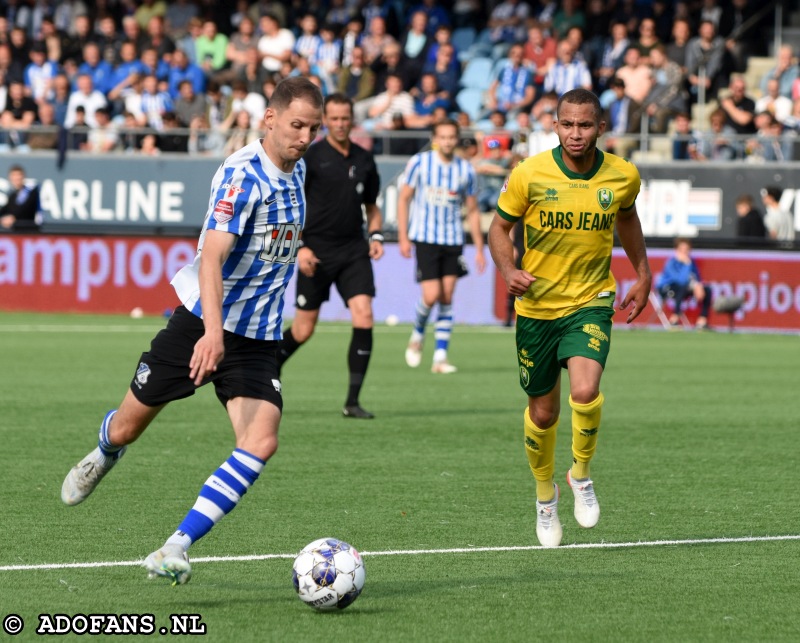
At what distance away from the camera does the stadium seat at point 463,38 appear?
89.7 feet

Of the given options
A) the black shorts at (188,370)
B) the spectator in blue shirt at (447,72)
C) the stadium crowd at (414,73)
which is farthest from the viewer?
the spectator in blue shirt at (447,72)

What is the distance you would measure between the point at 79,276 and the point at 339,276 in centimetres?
1304

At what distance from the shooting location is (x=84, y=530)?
711 centimetres

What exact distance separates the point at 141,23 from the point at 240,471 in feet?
79.5

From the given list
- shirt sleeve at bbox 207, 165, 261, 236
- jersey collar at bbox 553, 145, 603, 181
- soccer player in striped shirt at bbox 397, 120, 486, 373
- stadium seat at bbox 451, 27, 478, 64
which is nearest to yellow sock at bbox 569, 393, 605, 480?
jersey collar at bbox 553, 145, 603, 181

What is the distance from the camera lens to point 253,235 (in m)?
5.95

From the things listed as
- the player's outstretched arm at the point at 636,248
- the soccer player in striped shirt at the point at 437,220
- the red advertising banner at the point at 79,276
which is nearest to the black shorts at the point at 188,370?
the player's outstretched arm at the point at 636,248

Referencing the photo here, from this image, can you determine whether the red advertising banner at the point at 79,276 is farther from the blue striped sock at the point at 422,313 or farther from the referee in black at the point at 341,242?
the referee in black at the point at 341,242

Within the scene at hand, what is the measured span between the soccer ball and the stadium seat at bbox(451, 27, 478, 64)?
2224 centimetres

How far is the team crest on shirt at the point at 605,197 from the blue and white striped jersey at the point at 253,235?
63.0 inches

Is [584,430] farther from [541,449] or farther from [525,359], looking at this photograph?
[525,359]

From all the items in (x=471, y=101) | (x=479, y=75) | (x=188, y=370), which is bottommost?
(x=188, y=370)

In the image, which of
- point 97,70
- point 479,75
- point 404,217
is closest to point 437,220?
point 404,217
